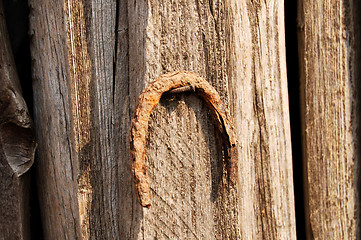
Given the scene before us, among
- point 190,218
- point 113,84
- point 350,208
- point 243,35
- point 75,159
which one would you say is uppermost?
point 243,35

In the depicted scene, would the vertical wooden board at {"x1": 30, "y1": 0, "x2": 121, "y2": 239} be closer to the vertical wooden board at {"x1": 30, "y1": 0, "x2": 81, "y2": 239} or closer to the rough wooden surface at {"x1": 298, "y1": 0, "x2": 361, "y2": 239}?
the vertical wooden board at {"x1": 30, "y1": 0, "x2": 81, "y2": 239}

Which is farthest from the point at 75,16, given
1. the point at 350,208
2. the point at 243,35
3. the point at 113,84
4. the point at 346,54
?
the point at 350,208

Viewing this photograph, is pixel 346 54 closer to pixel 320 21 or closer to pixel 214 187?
pixel 320 21

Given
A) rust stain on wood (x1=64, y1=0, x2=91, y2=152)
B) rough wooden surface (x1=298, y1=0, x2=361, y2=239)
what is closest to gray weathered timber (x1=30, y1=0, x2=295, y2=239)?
rust stain on wood (x1=64, y1=0, x2=91, y2=152)

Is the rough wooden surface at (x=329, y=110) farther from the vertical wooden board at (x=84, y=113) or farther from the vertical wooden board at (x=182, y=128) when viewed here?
the vertical wooden board at (x=84, y=113)

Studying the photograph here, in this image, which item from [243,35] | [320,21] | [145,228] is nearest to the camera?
[145,228]

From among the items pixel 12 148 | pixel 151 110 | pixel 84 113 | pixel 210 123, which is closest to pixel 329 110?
pixel 210 123

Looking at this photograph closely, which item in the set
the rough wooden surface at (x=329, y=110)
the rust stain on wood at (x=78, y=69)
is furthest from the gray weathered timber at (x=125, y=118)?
the rough wooden surface at (x=329, y=110)
